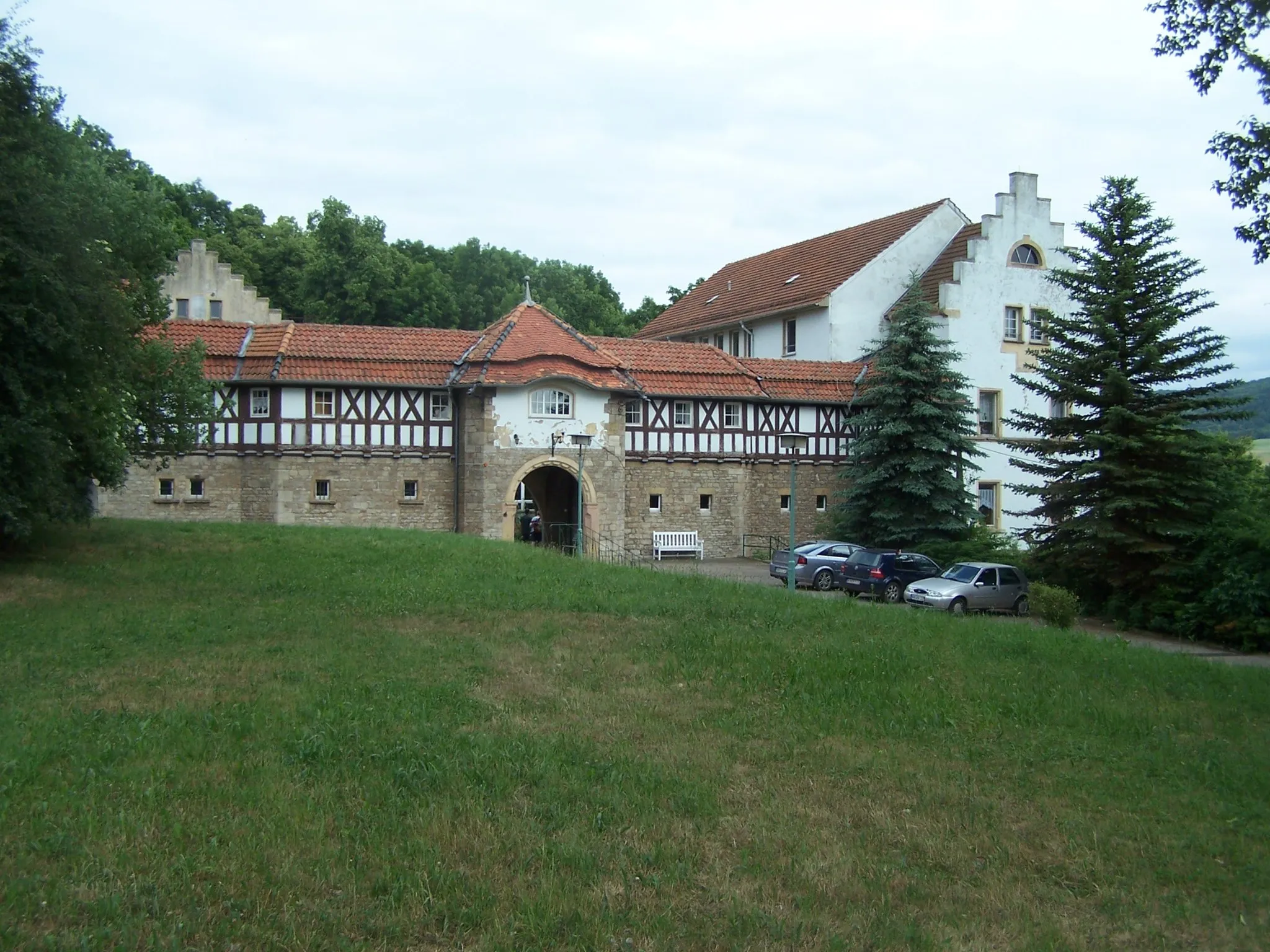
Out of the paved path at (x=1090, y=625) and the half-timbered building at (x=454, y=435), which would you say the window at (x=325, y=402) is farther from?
the paved path at (x=1090, y=625)

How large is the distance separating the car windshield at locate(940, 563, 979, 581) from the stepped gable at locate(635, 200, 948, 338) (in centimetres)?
1882

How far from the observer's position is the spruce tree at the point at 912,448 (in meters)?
38.2

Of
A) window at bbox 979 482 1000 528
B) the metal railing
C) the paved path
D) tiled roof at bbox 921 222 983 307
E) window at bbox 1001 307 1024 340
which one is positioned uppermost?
tiled roof at bbox 921 222 983 307

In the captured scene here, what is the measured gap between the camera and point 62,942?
6219mm

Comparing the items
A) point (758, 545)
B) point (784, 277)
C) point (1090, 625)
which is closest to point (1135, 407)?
point (1090, 625)

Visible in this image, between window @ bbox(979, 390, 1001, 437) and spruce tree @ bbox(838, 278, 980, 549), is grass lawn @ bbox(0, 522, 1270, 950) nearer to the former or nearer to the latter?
spruce tree @ bbox(838, 278, 980, 549)

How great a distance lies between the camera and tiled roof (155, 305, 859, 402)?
36562 millimetres

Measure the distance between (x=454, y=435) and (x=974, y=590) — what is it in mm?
17509

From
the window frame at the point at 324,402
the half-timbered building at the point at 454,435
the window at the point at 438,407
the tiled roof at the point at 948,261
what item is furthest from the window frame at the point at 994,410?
the window frame at the point at 324,402

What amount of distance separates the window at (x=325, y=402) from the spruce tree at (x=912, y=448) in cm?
1757

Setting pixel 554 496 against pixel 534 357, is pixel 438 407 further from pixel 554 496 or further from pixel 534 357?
pixel 554 496

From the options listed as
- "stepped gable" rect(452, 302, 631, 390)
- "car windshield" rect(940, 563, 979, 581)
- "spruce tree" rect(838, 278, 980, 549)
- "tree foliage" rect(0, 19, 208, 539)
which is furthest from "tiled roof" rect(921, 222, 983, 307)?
"tree foliage" rect(0, 19, 208, 539)

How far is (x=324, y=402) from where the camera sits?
36.9 meters

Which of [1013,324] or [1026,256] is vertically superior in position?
[1026,256]
